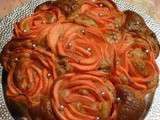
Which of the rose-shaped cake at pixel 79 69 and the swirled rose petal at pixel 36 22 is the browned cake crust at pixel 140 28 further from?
the swirled rose petal at pixel 36 22

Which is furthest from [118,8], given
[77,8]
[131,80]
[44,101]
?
[44,101]

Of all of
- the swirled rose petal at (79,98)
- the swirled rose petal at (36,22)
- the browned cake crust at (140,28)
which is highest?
the swirled rose petal at (36,22)

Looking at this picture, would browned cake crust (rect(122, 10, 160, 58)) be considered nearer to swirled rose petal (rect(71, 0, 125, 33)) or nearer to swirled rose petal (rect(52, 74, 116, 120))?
swirled rose petal (rect(71, 0, 125, 33))

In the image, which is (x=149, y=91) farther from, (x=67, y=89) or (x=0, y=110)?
(x=0, y=110)

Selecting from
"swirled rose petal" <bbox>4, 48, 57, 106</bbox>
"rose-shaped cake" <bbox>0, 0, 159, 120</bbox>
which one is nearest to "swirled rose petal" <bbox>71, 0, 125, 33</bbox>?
"rose-shaped cake" <bbox>0, 0, 159, 120</bbox>

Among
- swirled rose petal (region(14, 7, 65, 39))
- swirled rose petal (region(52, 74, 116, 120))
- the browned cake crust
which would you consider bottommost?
swirled rose petal (region(52, 74, 116, 120))

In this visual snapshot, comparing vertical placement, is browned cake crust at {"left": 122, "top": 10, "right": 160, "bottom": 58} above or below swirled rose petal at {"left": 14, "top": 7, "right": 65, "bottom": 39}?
below

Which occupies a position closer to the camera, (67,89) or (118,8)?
(67,89)

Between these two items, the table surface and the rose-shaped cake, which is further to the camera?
the table surface

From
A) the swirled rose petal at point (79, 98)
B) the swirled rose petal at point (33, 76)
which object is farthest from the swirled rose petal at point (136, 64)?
the swirled rose petal at point (33, 76)
